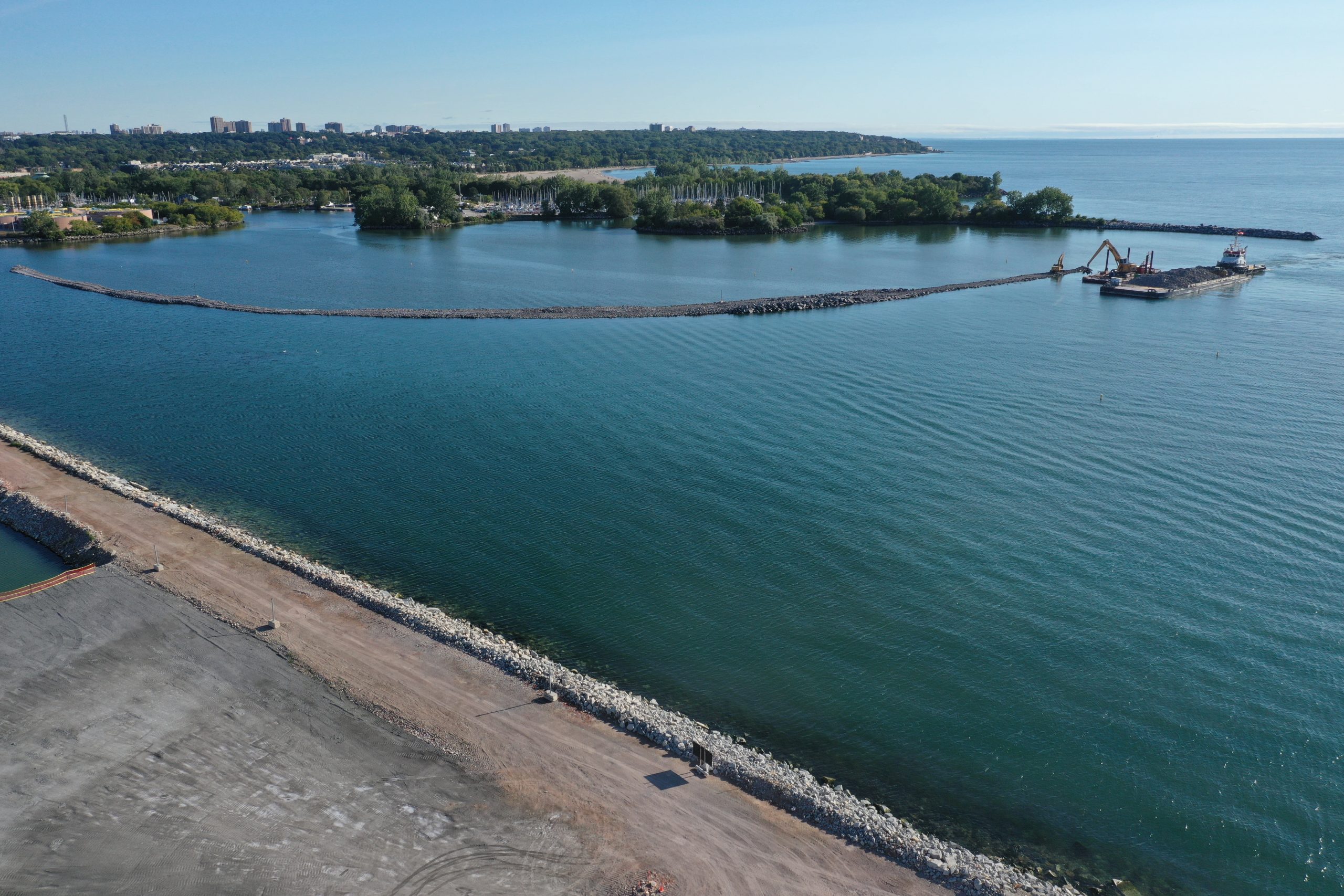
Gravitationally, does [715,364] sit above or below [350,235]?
below

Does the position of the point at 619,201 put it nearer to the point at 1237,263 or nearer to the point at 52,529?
the point at 1237,263

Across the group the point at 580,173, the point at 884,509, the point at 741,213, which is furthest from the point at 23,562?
the point at 580,173

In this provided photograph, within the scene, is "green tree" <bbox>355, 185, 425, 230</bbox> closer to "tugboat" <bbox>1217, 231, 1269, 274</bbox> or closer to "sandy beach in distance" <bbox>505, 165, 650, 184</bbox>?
"sandy beach in distance" <bbox>505, 165, 650, 184</bbox>

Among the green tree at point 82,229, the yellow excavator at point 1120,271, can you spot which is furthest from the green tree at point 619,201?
the green tree at point 82,229

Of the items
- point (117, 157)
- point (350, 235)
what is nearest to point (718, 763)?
point (350, 235)

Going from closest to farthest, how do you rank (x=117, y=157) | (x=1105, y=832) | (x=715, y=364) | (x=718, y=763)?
(x=1105, y=832)
(x=718, y=763)
(x=715, y=364)
(x=117, y=157)

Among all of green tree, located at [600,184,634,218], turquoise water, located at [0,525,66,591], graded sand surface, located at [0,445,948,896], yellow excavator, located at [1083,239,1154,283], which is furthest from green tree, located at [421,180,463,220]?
graded sand surface, located at [0,445,948,896]

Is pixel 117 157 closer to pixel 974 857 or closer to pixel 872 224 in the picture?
pixel 872 224
